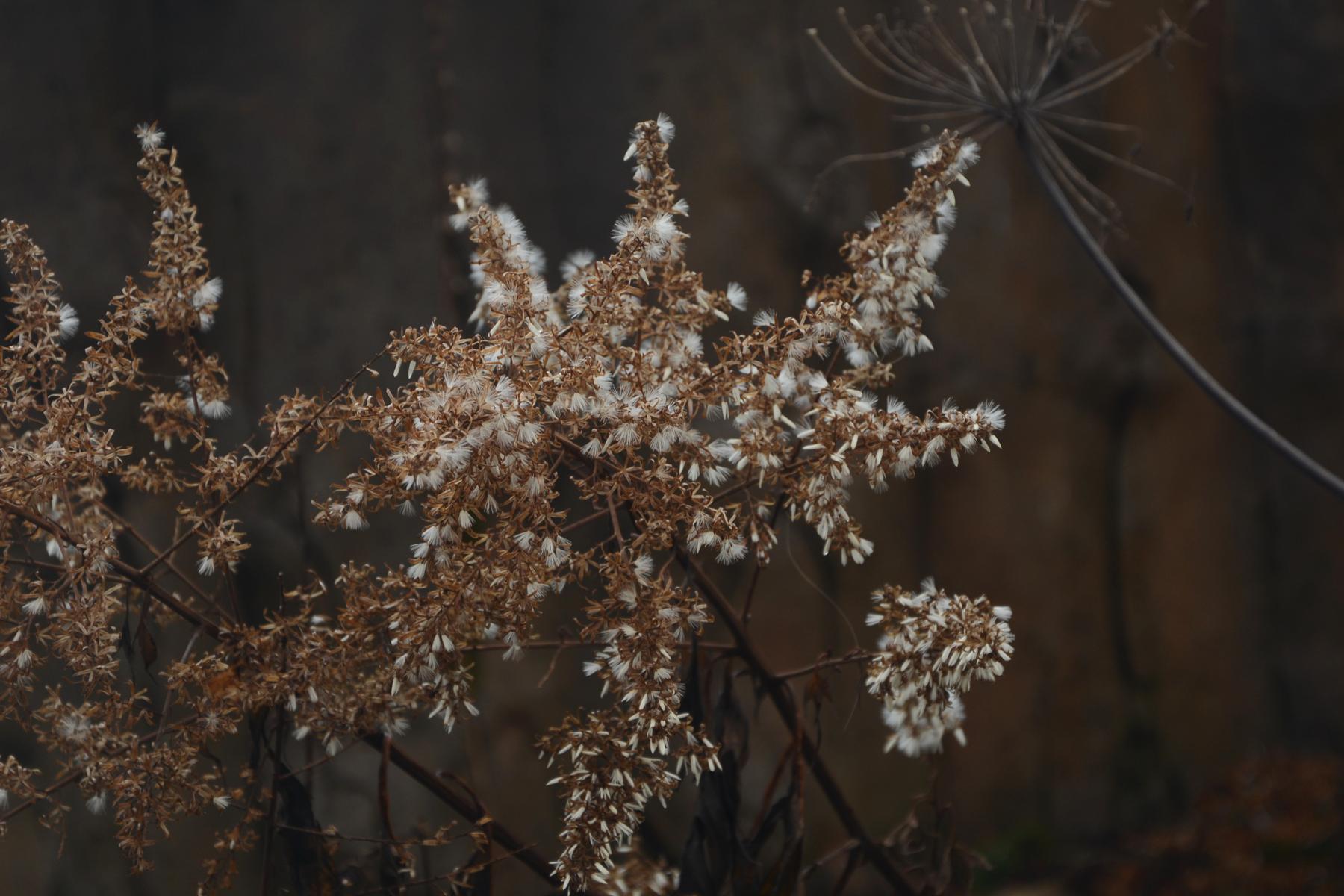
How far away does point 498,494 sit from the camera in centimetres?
77

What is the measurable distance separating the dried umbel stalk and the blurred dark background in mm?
930

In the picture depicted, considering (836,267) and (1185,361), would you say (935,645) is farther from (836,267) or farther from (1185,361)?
(836,267)

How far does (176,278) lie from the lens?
2.58 feet

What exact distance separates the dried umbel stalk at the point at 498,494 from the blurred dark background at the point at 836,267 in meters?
0.93

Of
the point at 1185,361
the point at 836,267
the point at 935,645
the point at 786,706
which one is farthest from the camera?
the point at 836,267

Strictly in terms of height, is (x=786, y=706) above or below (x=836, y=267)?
below

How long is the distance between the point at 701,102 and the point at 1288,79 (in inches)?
62.9

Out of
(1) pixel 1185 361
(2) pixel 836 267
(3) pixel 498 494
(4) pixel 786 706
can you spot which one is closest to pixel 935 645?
(4) pixel 786 706

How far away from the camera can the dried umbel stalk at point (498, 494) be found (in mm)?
721

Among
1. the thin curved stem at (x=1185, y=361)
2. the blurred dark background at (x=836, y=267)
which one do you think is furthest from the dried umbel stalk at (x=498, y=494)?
the blurred dark background at (x=836, y=267)

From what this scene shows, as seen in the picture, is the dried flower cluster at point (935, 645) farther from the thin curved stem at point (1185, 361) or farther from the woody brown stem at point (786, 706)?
the thin curved stem at point (1185, 361)

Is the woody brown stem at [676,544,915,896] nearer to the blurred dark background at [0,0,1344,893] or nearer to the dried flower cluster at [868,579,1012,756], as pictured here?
the dried flower cluster at [868,579,1012,756]

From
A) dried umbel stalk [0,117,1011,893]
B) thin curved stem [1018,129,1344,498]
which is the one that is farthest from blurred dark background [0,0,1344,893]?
dried umbel stalk [0,117,1011,893]

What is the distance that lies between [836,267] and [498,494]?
5.78ft
